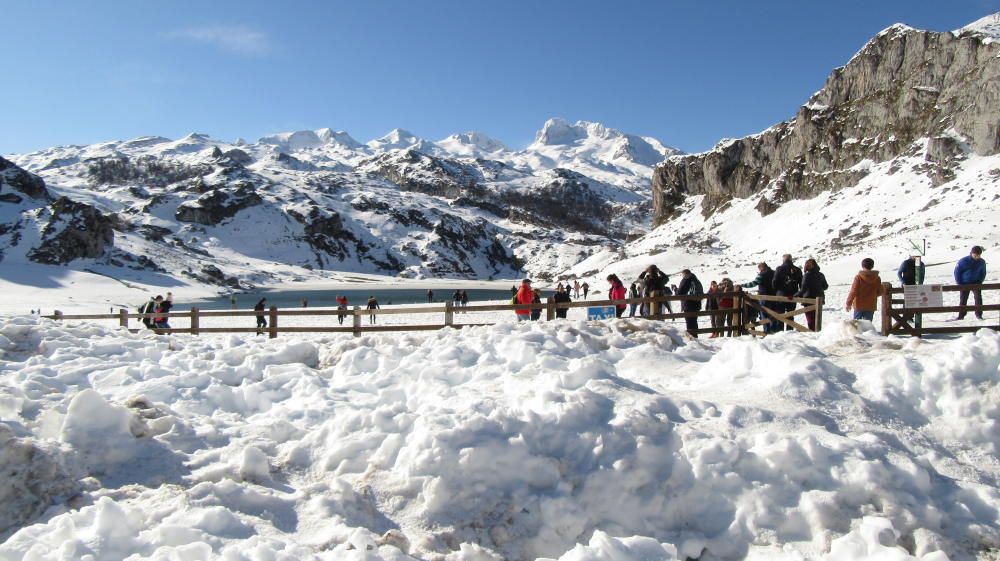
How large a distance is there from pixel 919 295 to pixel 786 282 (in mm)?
2914

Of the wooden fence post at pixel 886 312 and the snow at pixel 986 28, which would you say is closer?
the wooden fence post at pixel 886 312

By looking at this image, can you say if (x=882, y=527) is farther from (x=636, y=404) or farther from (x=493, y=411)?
(x=493, y=411)

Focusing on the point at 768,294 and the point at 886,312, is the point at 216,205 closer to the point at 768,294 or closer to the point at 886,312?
the point at 768,294

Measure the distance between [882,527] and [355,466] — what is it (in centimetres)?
567

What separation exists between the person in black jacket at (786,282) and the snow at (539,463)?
477 cm

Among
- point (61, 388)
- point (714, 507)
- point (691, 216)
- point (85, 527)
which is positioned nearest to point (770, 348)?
point (714, 507)

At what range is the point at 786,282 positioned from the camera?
1438 centimetres

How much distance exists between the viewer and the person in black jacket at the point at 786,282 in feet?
47.1

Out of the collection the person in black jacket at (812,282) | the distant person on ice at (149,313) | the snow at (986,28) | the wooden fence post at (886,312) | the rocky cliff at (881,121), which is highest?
the snow at (986,28)

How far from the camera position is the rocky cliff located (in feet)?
280

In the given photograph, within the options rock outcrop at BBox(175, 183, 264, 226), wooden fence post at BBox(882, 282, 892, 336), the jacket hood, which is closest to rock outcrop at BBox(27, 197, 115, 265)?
rock outcrop at BBox(175, 183, 264, 226)

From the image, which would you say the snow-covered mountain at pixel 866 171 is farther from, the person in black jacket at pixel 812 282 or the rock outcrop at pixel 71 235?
the rock outcrop at pixel 71 235

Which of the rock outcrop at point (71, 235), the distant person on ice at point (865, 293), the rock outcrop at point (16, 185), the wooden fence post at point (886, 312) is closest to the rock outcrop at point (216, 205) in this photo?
the rock outcrop at point (16, 185)

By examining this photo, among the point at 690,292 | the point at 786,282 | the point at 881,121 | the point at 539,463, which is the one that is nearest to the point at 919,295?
the point at 786,282
